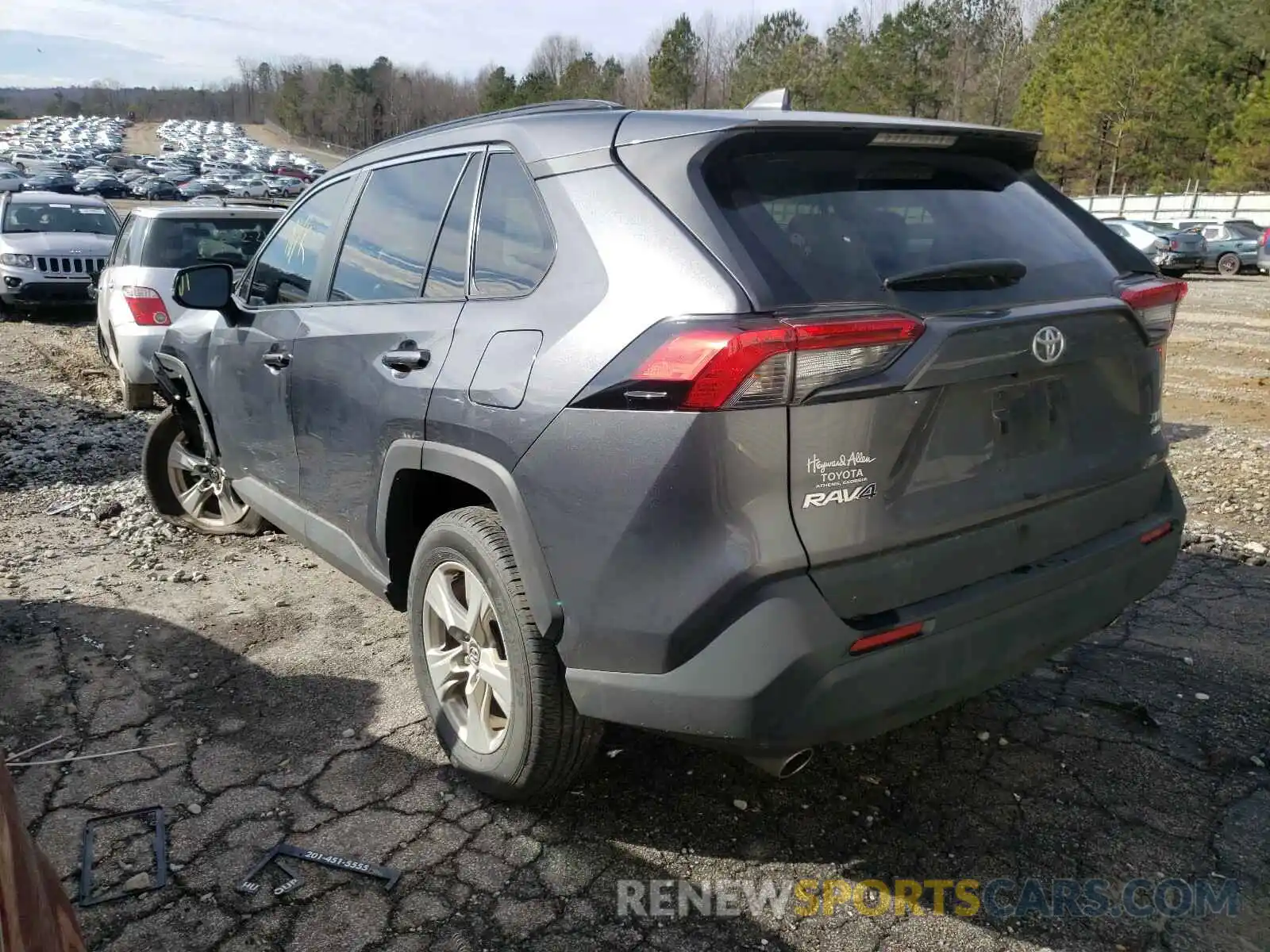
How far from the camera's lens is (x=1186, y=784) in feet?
9.61

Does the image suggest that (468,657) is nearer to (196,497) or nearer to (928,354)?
(928,354)

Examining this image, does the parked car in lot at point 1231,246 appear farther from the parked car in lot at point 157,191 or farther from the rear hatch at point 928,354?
the parked car in lot at point 157,191

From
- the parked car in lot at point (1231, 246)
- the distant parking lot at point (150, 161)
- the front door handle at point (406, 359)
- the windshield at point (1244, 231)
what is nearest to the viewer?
the front door handle at point (406, 359)

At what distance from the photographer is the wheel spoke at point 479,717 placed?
2.88 m

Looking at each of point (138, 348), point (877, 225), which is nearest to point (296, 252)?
point (877, 225)

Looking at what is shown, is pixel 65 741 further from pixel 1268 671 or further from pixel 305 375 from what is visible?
pixel 1268 671

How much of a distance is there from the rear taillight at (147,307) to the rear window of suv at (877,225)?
7182mm

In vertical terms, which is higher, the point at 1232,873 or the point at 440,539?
the point at 440,539

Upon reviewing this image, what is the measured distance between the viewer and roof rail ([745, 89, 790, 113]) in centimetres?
277

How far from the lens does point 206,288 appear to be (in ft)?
13.3

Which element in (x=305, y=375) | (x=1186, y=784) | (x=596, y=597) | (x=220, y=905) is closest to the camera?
(x=596, y=597)

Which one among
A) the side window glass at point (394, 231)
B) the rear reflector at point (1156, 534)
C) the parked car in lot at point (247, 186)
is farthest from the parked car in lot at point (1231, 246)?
the parked car in lot at point (247, 186)

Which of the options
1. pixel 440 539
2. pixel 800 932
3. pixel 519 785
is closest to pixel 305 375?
pixel 440 539

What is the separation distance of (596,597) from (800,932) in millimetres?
977
